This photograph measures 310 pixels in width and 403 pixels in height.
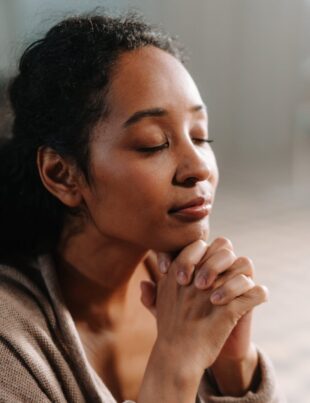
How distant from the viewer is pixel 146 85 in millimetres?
763

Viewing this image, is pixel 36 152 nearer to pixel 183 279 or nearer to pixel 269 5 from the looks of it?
pixel 183 279

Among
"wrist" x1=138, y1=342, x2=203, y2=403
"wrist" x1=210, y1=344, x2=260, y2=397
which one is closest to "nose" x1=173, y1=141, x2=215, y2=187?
"wrist" x1=138, y1=342, x2=203, y2=403

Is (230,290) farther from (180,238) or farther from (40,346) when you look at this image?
(40,346)

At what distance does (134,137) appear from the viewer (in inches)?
29.6

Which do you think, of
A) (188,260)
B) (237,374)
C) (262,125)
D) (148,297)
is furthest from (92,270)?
(262,125)

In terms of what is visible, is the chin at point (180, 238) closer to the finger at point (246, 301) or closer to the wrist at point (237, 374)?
the finger at point (246, 301)

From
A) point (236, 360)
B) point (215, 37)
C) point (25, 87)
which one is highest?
point (25, 87)

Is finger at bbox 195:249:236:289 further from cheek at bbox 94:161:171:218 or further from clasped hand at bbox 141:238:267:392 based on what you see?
cheek at bbox 94:161:171:218

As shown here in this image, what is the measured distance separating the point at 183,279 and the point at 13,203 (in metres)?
0.34

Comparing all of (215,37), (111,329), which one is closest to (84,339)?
(111,329)

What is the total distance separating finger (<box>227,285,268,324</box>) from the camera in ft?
2.48

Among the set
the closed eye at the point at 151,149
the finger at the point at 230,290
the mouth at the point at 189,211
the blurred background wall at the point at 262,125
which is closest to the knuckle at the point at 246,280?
the finger at the point at 230,290

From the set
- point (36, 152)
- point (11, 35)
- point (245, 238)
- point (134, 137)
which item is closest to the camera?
point (134, 137)

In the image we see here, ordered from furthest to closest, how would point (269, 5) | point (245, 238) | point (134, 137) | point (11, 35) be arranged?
point (269, 5)
point (245, 238)
point (11, 35)
point (134, 137)
